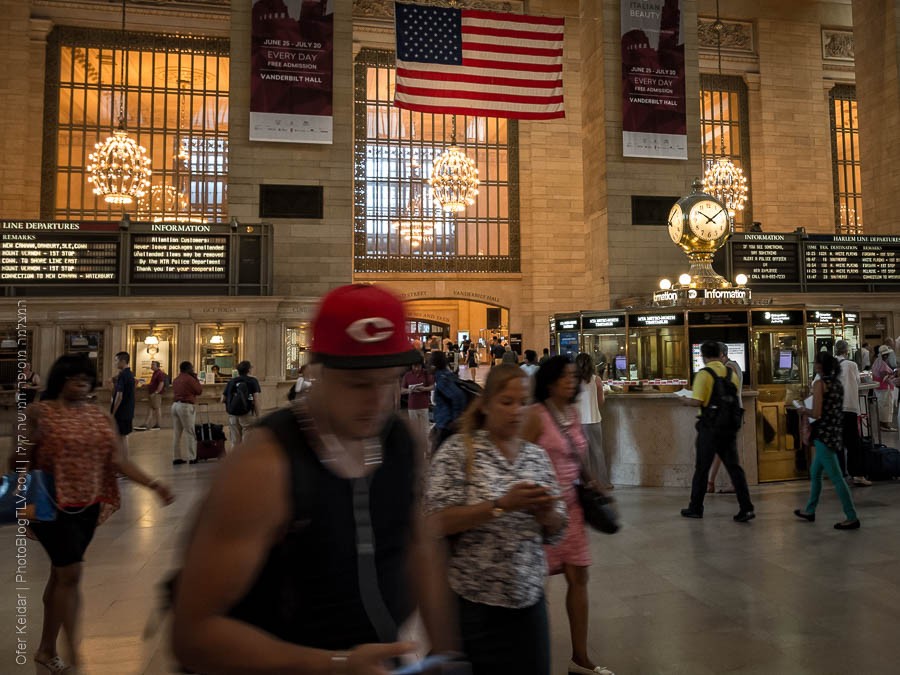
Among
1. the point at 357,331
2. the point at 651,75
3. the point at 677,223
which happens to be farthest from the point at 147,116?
the point at 357,331

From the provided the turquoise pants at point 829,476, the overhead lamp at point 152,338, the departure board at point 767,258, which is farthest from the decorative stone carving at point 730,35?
the turquoise pants at point 829,476

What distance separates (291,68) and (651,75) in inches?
356

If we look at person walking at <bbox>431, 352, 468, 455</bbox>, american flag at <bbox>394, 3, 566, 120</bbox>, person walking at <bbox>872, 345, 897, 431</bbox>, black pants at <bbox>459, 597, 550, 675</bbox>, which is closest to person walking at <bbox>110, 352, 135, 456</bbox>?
person walking at <bbox>431, 352, 468, 455</bbox>

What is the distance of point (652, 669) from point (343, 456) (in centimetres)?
281

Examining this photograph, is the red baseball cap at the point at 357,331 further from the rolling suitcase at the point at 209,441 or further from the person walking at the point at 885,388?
the person walking at the point at 885,388

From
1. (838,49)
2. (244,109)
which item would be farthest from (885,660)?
(838,49)

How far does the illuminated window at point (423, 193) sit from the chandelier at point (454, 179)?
21.5 feet

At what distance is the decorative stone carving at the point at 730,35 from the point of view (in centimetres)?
2711

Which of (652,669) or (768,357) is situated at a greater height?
(768,357)

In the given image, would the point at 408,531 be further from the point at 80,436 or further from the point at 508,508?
the point at 80,436

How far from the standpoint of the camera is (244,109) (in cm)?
1453

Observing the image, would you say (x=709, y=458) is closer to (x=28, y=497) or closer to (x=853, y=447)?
(x=853, y=447)

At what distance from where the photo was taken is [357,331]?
3.35ft

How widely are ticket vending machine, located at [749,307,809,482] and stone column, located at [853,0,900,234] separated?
14.0m
